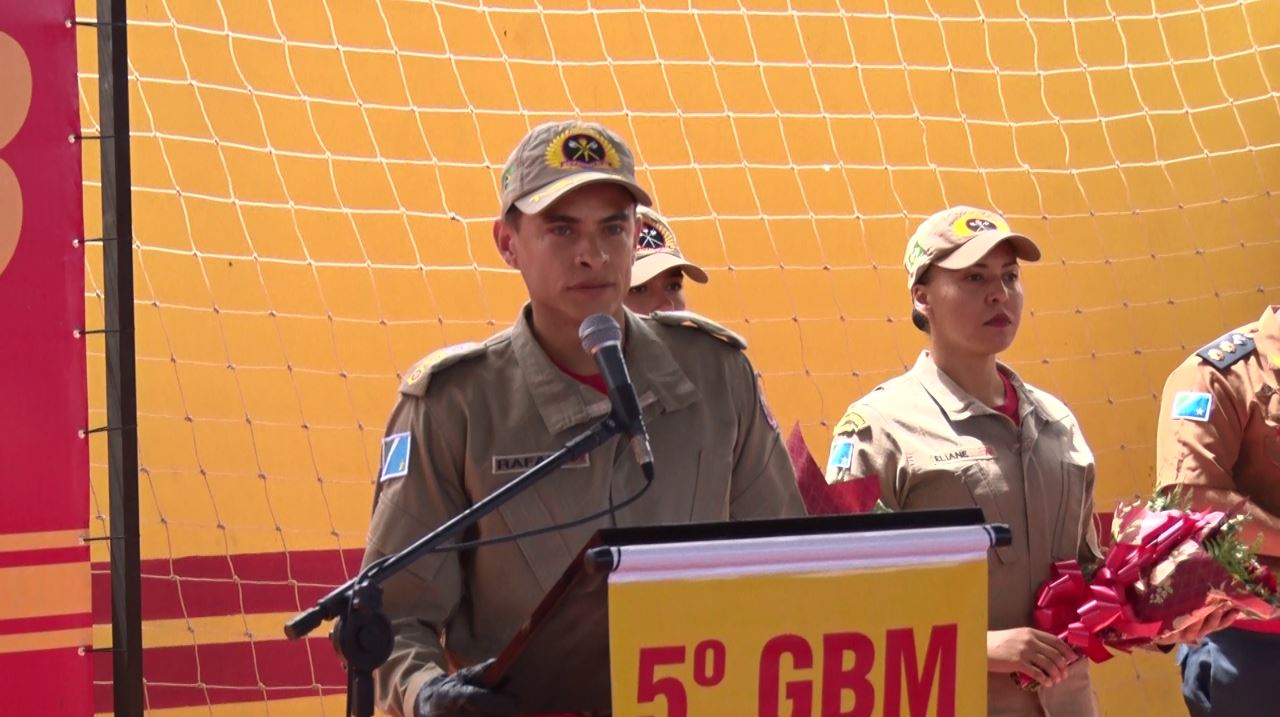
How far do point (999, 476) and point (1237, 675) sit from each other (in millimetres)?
1082

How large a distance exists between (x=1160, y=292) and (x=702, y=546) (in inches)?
176

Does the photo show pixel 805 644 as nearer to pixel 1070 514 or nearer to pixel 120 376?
pixel 1070 514

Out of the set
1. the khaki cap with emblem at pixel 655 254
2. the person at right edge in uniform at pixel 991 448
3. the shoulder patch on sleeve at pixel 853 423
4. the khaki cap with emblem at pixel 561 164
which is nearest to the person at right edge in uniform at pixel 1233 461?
the person at right edge in uniform at pixel 991 448

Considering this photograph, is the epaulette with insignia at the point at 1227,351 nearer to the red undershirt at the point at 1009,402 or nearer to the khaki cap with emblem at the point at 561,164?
the red undershirt at the point at 1009,402

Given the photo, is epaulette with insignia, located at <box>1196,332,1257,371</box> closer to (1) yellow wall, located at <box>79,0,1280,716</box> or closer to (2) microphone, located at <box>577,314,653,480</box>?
(1) yellow wall, located at <box>79,0,1280,716</box>

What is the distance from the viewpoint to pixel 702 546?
2.00 metres

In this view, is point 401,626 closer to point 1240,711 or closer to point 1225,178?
point 1240,711

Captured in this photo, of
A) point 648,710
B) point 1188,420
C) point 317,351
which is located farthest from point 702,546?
point 317,351

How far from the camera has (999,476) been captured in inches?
135

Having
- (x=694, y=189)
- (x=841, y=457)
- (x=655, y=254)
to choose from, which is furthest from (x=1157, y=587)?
(x=694, y=189)

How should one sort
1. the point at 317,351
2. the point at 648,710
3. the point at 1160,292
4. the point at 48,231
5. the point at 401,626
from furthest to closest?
1. the point at 1160,292
2. the point at 317,351
3. the point at 48,231
4. the point at 401,626
5. the point at 648,710

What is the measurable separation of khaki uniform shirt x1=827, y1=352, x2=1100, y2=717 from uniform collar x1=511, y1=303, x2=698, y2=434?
0.84 metres

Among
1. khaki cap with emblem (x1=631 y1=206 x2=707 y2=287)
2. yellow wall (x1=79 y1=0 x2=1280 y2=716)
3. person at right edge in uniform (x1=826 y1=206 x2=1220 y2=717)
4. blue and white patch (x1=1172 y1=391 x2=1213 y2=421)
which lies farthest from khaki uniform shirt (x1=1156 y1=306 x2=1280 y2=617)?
yellow wall (x1=79 y1=0 x2=1280 y2=716)

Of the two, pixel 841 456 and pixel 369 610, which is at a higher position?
pixel 841 456
